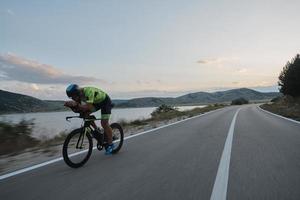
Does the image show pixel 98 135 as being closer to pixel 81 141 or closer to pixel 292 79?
pixel 81 141

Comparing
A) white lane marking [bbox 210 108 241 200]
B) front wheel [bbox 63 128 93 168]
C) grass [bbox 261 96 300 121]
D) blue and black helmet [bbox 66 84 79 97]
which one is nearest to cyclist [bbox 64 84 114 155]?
blue and black helmet [bbox 66 84 79 97]

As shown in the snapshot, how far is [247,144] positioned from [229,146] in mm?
703

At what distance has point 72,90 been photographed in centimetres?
688

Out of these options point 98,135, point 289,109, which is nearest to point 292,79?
point 289,109

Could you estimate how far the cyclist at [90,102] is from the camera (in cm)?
692

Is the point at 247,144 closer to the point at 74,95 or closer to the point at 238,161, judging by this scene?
the point at 238,161

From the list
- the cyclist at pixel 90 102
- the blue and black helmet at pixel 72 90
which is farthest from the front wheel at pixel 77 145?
the blue and black helmet at pixel 72 90

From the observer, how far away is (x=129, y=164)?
23.6 feet

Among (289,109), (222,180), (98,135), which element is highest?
(98,135)

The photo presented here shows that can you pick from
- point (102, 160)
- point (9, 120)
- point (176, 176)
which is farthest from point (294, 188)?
point (9, 120)

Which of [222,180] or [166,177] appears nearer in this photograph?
[222,180]

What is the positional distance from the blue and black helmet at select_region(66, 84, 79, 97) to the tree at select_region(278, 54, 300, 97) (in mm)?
50466

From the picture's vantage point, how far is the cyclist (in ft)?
22.7

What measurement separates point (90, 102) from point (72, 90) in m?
0.47
